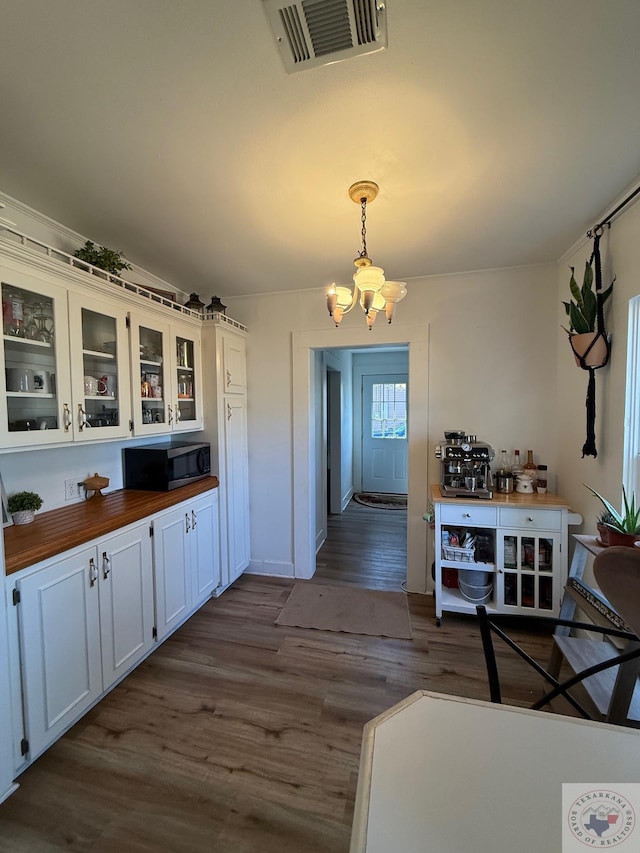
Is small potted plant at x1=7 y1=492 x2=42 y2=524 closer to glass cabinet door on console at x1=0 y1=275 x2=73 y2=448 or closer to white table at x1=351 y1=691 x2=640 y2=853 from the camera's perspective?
glass cabinet door on console at x1=0 y1=275 x2=73 y2=448

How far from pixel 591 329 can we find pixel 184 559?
2851mm

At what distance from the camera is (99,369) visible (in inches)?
76.9

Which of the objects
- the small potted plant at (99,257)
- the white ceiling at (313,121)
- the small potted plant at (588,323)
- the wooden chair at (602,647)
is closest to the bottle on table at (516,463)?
the small potted plant at (588,323)

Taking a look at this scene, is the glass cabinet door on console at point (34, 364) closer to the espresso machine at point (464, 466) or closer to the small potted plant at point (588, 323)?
the espresso machine at point (464, 466)

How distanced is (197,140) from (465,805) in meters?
2.07

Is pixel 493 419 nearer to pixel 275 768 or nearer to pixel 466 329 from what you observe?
pixel 466 329

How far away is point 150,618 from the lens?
6.68ft

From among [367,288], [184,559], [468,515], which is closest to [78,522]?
[184,559]

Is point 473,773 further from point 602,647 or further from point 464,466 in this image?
point 464,466

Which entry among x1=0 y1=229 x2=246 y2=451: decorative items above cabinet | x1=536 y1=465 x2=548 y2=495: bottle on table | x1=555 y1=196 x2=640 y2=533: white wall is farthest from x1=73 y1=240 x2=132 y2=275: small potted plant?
x1=536 y1=465 x2=548 y2=495: bottle on table

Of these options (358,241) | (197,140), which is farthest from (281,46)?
(358,241)

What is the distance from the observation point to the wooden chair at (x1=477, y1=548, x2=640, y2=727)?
88 cm

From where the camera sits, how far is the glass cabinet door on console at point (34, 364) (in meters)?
1.48

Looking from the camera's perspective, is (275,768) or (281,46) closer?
(281,46)
